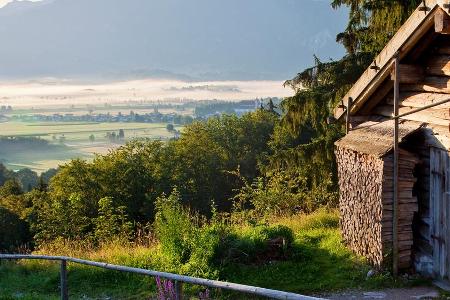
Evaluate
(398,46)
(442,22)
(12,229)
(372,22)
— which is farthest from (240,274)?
(12,229)

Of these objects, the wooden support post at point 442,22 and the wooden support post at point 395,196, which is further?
the wooden support post at point 395,196

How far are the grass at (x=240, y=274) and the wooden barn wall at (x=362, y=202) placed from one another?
0.94 feet

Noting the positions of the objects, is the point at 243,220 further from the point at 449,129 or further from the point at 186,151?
the point at 186,151

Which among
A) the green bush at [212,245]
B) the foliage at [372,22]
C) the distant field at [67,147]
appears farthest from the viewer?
the distant field at [67,147]

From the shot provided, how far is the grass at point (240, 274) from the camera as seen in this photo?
8875mm

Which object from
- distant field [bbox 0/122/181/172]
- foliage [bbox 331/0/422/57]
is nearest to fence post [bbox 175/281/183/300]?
foliage [bbox 331/0/422/57]

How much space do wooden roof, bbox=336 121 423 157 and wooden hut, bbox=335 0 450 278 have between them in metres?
0.02

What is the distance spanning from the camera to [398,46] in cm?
873

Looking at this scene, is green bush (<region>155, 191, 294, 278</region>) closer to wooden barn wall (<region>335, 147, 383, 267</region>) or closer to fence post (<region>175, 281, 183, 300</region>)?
wooden barn wall (<region>335, 147, 383, 267</region>)

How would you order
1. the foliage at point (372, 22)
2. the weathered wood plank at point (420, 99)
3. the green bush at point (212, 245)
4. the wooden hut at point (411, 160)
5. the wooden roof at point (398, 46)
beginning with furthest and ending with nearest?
1. the foliage at point (372, 22)
2. the green bush at point (212, 245)
3. the weathered wood plank at point (420, 99)
4. the wooden hut at point (411, 160)
5. the wooden roof at point (398, 46)

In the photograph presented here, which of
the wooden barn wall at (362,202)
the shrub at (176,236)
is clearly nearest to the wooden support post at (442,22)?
the wooden barn wall at (362,202)

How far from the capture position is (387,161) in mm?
8688

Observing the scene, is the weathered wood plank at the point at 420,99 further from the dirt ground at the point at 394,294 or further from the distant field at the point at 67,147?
the distant field at the point at 67,147

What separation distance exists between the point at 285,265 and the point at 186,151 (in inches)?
1578
